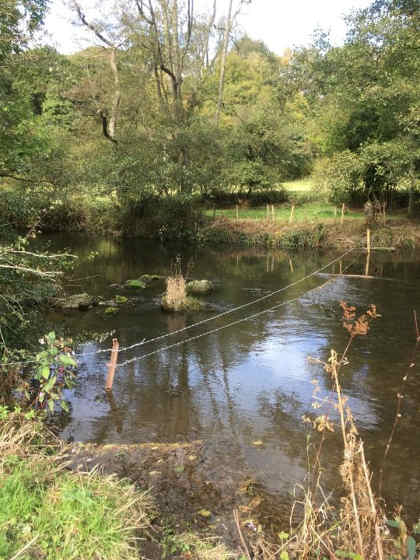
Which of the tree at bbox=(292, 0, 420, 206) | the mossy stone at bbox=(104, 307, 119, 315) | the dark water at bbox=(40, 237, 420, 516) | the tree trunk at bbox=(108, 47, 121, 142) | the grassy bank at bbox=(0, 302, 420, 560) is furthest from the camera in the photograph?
the tree trunk at bbox=(108, 47, 121, 142)

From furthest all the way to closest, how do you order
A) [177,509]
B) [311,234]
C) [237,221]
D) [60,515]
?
1. [237,221]
2. [311,234]
3. [177,509]
4. [60,515]

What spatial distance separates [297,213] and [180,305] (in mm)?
18422

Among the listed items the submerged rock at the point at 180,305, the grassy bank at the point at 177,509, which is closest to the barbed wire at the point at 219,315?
the submerged rock at the point at 180,305

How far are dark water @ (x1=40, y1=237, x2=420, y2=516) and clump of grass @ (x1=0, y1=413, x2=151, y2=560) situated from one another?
7.42 feet

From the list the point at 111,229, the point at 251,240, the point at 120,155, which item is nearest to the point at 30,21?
the point at 120,155

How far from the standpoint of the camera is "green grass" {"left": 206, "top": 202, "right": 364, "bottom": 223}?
28953 mm

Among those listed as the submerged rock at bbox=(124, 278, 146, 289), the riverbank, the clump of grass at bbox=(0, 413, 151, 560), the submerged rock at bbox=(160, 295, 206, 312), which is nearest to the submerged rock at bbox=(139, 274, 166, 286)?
the submerged rock at bbox=(124, 278, 146, 289)

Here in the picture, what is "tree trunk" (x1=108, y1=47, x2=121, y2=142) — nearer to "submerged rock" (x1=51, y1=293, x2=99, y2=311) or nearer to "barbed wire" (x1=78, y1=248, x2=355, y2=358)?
"barbed wire" (x1=78, y1=248, x2=355, y2=358)

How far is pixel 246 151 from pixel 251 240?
7806mm

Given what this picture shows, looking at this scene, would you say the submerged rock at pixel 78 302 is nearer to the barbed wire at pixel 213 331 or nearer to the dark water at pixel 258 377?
the dark water at pixel 258 377

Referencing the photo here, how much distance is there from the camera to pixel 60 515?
3.79m

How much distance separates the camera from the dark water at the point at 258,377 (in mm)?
6907

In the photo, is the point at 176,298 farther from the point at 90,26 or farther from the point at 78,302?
the point at 90,26

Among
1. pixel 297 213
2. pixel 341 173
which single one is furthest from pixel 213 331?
pixel 297 213
